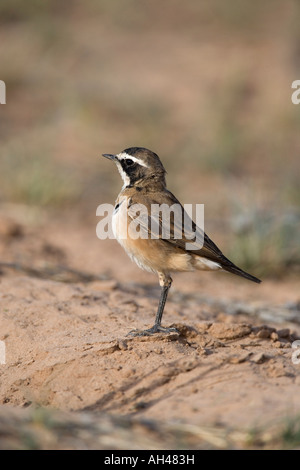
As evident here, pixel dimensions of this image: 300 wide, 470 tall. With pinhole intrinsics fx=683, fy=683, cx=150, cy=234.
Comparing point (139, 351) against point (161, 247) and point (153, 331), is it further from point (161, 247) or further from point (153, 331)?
point (161, 247)

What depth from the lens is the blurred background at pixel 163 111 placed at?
1147 cm

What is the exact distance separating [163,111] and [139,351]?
1211 cm

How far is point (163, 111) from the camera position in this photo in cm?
1711

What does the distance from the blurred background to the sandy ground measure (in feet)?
5.55

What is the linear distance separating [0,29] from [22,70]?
12.5 feet

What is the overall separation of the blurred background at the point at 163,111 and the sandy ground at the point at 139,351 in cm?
169

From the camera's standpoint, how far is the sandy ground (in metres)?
4.88

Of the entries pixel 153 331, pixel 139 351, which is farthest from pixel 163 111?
pixel 139 351

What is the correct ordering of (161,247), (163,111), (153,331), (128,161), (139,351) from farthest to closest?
(163,111), (128,161), (161,247), (153,331), (139,351)

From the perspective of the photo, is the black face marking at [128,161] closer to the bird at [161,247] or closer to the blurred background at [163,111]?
the bird at [161,247]

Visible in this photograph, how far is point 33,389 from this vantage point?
17.8ft

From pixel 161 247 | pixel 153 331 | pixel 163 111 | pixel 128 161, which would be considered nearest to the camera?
pixel 153 331

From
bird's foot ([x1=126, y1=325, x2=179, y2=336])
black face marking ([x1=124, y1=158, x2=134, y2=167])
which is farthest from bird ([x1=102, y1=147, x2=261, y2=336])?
black face marking ([x1=124, y1=158, x2=134, y2=167])

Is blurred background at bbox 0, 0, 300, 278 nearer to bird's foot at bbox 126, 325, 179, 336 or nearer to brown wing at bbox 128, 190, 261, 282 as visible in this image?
brown wing at bbox 128, 190, 261, 282
